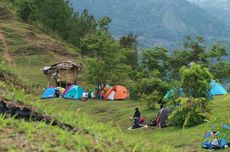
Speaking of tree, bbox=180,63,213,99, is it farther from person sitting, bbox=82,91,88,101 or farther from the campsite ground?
person sitting, bbox=82,91,88,101

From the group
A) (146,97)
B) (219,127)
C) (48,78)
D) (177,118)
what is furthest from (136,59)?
(219,127)

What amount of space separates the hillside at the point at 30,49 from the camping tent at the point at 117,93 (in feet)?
32.7

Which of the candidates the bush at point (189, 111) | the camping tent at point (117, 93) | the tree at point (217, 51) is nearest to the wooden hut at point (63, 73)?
the camping tent at point (117, 93)

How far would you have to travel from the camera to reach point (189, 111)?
17031mm

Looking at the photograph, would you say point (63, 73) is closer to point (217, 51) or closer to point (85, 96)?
point (85, 96)

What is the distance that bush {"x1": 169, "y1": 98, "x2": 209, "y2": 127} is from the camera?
16953 millimetres

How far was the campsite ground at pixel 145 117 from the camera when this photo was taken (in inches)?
209

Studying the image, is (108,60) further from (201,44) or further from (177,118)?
(177,118)

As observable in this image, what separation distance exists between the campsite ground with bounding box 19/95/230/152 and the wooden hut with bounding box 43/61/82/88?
7299 mm

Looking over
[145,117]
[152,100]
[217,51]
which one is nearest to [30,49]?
[217,51]

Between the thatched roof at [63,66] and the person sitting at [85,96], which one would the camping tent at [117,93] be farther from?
the thatched roof at [63,66]

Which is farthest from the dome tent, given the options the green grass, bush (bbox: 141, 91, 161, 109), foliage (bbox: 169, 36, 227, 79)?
the green grass

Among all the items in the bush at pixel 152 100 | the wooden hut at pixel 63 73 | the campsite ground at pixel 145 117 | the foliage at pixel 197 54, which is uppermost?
the foliage at pixel 197 54

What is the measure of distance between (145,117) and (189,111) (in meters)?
4.71
